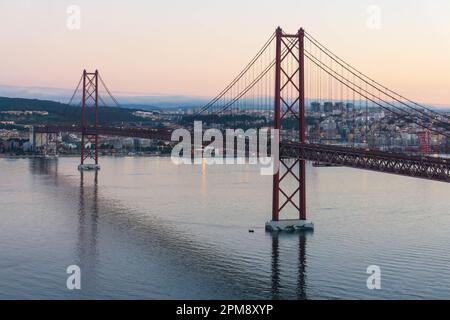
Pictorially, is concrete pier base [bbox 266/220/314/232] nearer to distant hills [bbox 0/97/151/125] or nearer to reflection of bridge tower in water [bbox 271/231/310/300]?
reflection of bridge tower in water [bbox 271/231/310/300]

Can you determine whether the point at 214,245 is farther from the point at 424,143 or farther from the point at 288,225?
the point at 424,143

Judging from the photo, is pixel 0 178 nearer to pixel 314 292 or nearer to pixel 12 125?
pixel 314 292

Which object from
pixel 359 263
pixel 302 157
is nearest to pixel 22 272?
pixel 359 263

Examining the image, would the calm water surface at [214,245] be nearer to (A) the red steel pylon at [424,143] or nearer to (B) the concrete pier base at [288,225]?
(B) the concrete pier base at [288,225]

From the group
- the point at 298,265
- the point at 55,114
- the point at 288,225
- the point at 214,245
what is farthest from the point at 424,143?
the point at 55,114

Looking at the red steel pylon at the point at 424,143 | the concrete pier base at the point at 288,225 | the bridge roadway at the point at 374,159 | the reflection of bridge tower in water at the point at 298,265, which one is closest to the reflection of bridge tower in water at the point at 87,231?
the reflection of bridge tower in water at the point at 298,265
